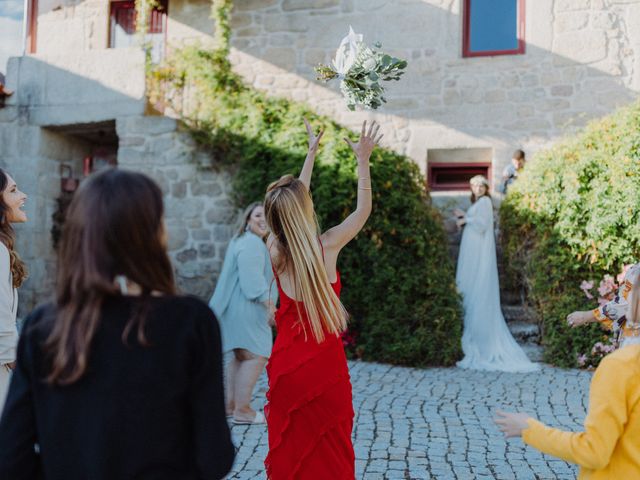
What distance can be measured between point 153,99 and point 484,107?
4581 mm

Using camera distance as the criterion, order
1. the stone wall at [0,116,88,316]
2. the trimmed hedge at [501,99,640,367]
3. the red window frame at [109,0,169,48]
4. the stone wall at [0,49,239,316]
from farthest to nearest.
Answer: the red window frame at [109,0,169,48] → the stone wall at [0,116,88,316] → the stone wall at [0,49,239,316] → the trimmed hedge at [501,99,640,367]

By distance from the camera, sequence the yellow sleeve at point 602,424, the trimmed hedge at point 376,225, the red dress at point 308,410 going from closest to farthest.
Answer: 1. the yellow sleeve at point 602,424
2. the red dress at point 308,410
3. the trimmed hedge at point 376,225

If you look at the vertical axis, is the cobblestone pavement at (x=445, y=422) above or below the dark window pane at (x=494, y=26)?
below

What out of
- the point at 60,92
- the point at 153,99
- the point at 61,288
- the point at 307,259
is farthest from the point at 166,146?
the point at 61,288

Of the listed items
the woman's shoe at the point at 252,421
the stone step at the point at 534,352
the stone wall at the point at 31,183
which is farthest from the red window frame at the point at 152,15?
the woman's shoe at the point at 252,421

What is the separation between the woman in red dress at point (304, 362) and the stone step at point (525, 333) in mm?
5936

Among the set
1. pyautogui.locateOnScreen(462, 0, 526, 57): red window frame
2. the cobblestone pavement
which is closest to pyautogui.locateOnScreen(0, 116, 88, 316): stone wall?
the cobblestone pavement

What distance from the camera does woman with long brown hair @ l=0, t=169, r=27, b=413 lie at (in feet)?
9.45

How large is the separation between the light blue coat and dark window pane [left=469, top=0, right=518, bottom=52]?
591 centimetres

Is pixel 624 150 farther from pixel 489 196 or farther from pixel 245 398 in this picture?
pixel 245 398

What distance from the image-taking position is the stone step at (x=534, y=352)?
26.5 feet

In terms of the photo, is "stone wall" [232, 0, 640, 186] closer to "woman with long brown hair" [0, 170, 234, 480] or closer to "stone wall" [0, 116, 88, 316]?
"stone wall" [0, 116, 88, 316]

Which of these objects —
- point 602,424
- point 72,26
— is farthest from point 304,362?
point 72,26

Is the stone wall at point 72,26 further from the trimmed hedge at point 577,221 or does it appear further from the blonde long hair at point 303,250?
the blonde long hair at point 303,250
